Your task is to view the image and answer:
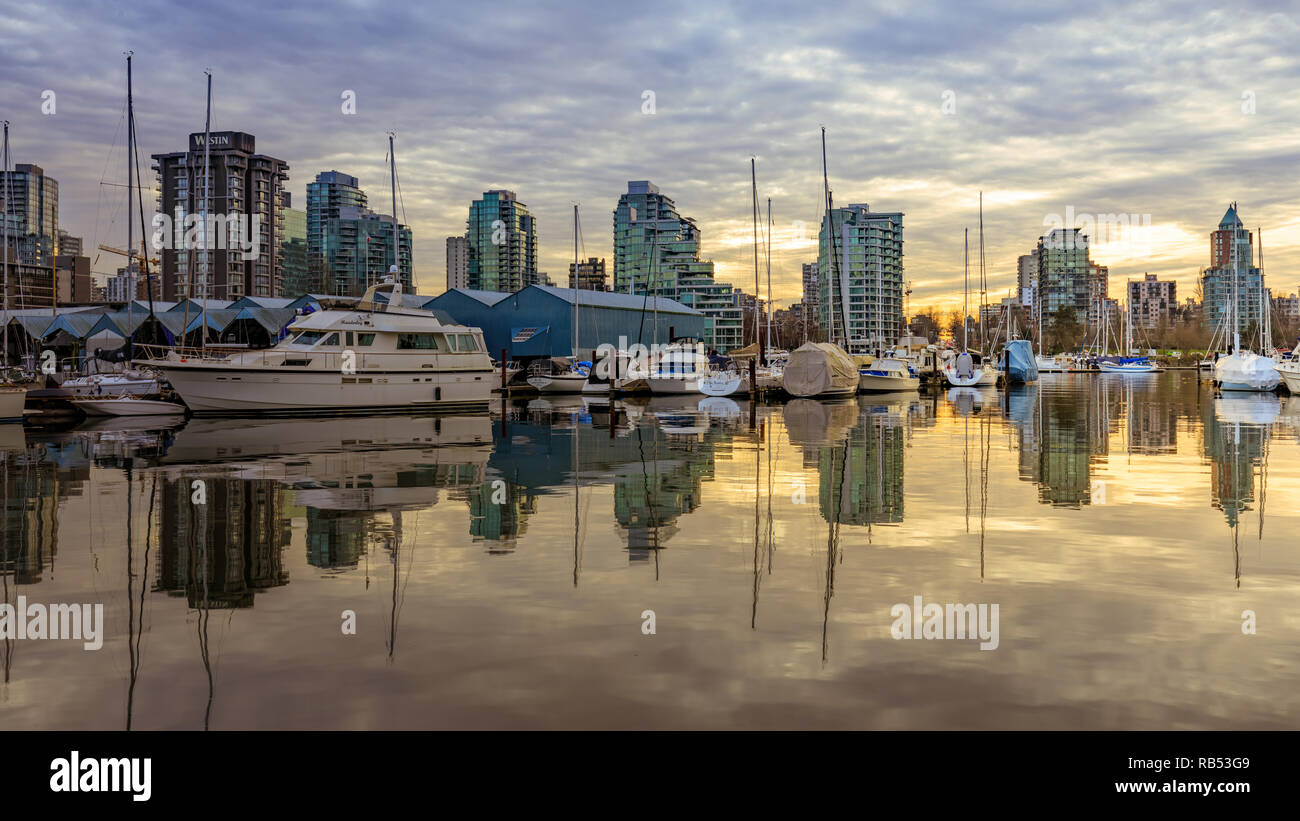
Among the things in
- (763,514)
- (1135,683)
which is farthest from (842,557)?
(1135,683)

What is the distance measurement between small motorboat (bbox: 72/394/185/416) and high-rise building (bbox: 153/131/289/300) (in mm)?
117113

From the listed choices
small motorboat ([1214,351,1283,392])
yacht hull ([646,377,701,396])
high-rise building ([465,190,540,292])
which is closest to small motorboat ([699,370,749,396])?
yacht hull ([646,377,701,396])

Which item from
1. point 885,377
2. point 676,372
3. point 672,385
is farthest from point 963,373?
point 672,385

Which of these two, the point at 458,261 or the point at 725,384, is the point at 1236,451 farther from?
the point at 458,261

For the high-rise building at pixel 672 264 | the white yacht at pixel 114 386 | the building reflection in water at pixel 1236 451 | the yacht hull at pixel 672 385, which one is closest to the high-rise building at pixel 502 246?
the high-rise building at pixel 672 264

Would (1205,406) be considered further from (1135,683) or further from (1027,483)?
(1135,683)

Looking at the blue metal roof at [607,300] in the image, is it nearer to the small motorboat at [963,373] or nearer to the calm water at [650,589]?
the small motorboat at [963,373]

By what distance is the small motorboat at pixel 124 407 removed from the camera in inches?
1352

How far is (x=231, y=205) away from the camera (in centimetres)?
14900

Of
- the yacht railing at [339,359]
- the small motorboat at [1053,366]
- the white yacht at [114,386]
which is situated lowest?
the white yacht at [114,386]

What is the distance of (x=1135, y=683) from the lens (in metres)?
6.18

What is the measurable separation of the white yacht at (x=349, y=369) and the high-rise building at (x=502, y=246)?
14043cm
